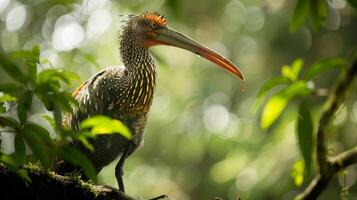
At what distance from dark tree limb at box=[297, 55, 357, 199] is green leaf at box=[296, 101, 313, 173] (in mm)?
33

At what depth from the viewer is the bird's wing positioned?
5840mm

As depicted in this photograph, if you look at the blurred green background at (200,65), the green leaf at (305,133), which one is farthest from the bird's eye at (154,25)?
the blurred green background at (200,65)

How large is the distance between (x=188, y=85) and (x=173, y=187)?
272cm

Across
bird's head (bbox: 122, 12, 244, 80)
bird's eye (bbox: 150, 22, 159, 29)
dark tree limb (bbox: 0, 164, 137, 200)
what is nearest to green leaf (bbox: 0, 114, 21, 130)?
dark tree limb (bbox: 0, 164, 137, 200)

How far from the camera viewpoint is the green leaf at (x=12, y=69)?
2.43 m

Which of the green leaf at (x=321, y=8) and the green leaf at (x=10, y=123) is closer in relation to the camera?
the green leaf at (x=321, y=8)

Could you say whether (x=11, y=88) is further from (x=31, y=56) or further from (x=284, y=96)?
(x=284, y=96)

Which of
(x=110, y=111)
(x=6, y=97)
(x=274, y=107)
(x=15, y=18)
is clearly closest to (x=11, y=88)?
(x=6, y=97)

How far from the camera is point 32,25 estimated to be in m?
16.6

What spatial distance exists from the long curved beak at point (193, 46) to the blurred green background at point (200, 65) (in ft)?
19.8

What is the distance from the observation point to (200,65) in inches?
672

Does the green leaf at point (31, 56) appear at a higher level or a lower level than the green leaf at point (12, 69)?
higher

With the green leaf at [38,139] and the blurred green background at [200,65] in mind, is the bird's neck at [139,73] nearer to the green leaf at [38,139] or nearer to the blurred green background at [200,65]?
the green leaf at [38,139]

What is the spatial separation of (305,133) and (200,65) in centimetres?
1474
